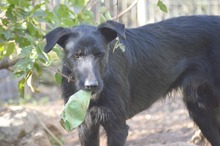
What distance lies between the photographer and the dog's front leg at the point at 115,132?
5.09 m

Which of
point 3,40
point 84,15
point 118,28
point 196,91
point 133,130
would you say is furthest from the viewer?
point 133,130

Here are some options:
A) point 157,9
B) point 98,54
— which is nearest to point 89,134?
point 98,54

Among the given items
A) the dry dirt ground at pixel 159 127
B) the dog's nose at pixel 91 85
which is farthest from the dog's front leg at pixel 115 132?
the dry dirt ground at pixel 159 127

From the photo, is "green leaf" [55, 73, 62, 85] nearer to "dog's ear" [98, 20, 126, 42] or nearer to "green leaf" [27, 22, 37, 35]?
"green leaf" [27, 22, 37, 35]

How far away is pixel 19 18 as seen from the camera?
5.20 meters

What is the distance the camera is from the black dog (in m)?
4.75

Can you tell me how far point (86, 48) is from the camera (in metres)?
4.72

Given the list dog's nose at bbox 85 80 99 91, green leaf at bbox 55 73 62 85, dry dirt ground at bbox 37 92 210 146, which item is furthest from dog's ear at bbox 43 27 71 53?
dry dirt ground at bbox 37 92 210 146

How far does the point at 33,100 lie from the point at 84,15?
5.30 m

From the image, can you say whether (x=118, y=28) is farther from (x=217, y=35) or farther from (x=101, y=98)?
(x=217, y=35)

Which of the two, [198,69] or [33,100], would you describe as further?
[33,100]

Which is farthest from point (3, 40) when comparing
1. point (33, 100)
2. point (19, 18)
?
point (33, 100)

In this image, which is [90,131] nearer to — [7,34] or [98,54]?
[98,54]

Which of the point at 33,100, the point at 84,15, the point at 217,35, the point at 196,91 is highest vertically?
the point at 84,15
